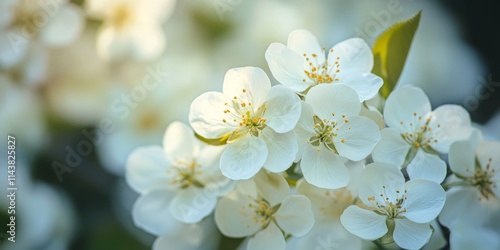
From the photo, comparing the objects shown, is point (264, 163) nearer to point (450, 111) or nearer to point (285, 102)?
point (285, 102)

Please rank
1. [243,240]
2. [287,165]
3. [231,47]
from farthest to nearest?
1. [231,47]
2. [243,240]
3. [287,165]

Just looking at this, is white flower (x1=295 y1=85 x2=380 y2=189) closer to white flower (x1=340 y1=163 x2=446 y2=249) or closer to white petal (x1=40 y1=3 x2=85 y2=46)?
white flower (x1=340 y1=163 x2=446 y2=249)

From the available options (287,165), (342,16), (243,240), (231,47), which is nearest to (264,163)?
(287,165)

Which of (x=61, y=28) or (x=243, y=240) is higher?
(x=61, y=28)

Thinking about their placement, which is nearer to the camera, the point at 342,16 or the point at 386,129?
the point at 386,129

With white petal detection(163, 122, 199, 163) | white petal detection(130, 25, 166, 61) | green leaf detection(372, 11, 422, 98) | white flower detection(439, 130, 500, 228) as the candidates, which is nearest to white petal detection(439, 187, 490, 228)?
white flower detection(439, 130, 500, 228)

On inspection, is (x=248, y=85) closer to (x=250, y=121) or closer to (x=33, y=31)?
(x=250, y=121)

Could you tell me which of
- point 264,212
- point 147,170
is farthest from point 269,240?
point 147,170
